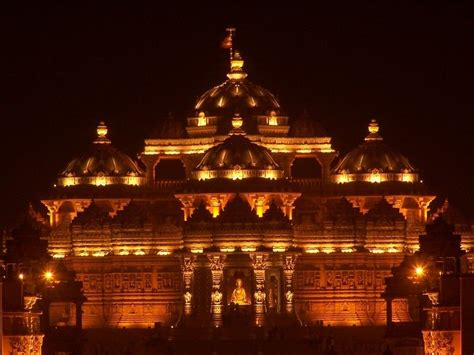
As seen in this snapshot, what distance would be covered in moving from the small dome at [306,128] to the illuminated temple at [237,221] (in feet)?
0.26

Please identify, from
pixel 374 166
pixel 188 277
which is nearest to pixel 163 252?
pixel 188 277

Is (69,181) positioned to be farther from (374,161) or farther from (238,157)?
(374,161)

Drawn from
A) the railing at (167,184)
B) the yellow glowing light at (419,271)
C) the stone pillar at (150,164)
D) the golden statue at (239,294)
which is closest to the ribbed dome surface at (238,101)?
the stone pillar at (150,164)

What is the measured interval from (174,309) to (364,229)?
23.6 feet

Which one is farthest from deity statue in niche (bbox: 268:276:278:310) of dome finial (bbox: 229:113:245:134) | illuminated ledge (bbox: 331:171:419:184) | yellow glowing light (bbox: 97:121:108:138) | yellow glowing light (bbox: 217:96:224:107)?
yellow glowing light (bbox: 97:121:108:138)

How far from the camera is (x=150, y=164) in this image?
115 metres

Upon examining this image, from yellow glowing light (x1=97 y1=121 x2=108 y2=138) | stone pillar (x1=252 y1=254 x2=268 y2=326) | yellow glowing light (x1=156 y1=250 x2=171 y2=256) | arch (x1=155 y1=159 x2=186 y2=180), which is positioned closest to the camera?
stone pillar (x1=252 y1=254 x2=268 y2=326)

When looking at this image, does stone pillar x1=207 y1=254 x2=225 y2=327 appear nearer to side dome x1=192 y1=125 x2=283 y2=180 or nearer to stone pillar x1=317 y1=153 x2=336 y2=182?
side dome x1=192 y1=125 x2=283 y2=180

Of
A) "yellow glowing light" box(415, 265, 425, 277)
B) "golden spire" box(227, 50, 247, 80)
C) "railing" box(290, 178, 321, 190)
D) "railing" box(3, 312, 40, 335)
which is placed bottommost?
"railing" box(3, 312, 40, 335)

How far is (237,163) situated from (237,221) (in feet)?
9.50

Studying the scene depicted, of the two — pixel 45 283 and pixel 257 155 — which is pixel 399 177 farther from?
pixel 45 283

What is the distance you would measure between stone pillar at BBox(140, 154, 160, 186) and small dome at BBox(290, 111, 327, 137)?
5.05 meters

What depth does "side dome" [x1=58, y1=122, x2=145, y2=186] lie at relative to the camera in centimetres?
11319

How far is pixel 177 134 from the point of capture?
377 ft
